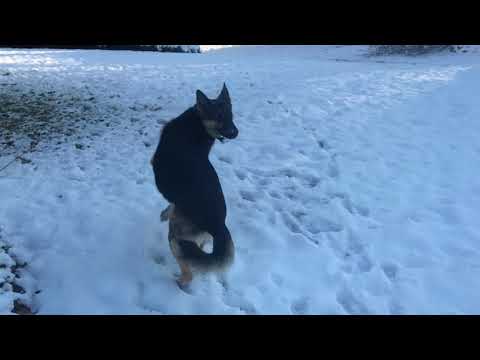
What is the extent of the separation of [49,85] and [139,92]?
8.42 ft

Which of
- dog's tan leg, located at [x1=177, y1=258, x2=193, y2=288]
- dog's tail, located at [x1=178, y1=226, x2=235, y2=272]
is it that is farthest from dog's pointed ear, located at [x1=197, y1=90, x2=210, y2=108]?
dog's tan leg, located at [x1=177, y1=258, x2=193, y2=288]

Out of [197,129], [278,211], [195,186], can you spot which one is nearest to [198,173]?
[195,186]

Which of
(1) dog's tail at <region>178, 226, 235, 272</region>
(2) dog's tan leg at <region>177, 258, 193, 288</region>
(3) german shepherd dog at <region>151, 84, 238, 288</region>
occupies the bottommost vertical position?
(2) dog's tan leg at <region>177, 258, 193, 288</region>

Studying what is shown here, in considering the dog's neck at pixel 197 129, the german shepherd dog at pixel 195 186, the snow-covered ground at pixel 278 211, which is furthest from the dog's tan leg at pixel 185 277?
the dog's neck at pixel 197 129

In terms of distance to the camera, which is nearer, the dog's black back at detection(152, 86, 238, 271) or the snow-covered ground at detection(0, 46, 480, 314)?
the dog's black back at detection(152, 86, 238, 271)

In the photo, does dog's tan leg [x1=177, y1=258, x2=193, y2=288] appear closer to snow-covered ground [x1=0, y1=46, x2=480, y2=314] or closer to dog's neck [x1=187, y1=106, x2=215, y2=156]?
snow-covered ground [x1=0, y1=46, x2=480, y2=314]

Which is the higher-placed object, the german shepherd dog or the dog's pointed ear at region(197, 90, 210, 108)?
the dog's pointed ear at region(197, 90, 210, 108)

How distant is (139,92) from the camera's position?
30.5ft

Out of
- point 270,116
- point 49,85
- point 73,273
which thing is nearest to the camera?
point 73,273

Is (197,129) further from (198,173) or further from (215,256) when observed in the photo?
(215,256)

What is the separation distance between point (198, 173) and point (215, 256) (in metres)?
0.82

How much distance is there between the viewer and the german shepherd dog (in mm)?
3068
